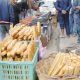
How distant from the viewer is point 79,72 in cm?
265

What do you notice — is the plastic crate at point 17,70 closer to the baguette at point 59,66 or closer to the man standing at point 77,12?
the baguette at point 59,66

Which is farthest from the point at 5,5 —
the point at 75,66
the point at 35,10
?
the point at 75,66

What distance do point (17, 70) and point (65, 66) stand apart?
1.54 feet

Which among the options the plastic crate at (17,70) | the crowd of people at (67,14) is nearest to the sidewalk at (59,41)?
the crowd of people at (67,14)

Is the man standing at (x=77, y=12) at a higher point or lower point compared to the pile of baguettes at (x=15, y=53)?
lower

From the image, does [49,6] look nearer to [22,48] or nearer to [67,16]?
[67,16]

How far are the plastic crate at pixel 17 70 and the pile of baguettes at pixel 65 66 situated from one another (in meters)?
0.19

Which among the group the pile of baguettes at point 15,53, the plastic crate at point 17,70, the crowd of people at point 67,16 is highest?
the pile of baguettes at point 15,53

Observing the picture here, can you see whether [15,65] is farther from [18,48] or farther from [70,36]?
[70,36]

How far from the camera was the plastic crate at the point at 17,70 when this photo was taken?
2.65m

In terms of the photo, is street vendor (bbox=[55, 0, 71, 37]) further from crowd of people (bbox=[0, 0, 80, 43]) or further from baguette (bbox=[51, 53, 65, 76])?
baguette (bbox=[51, 53, 65, 76])

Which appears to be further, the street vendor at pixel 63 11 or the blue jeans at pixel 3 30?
the street vendor at pixel 63 11

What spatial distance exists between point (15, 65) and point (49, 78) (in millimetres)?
362

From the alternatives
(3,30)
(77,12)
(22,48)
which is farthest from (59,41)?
(22,48)
